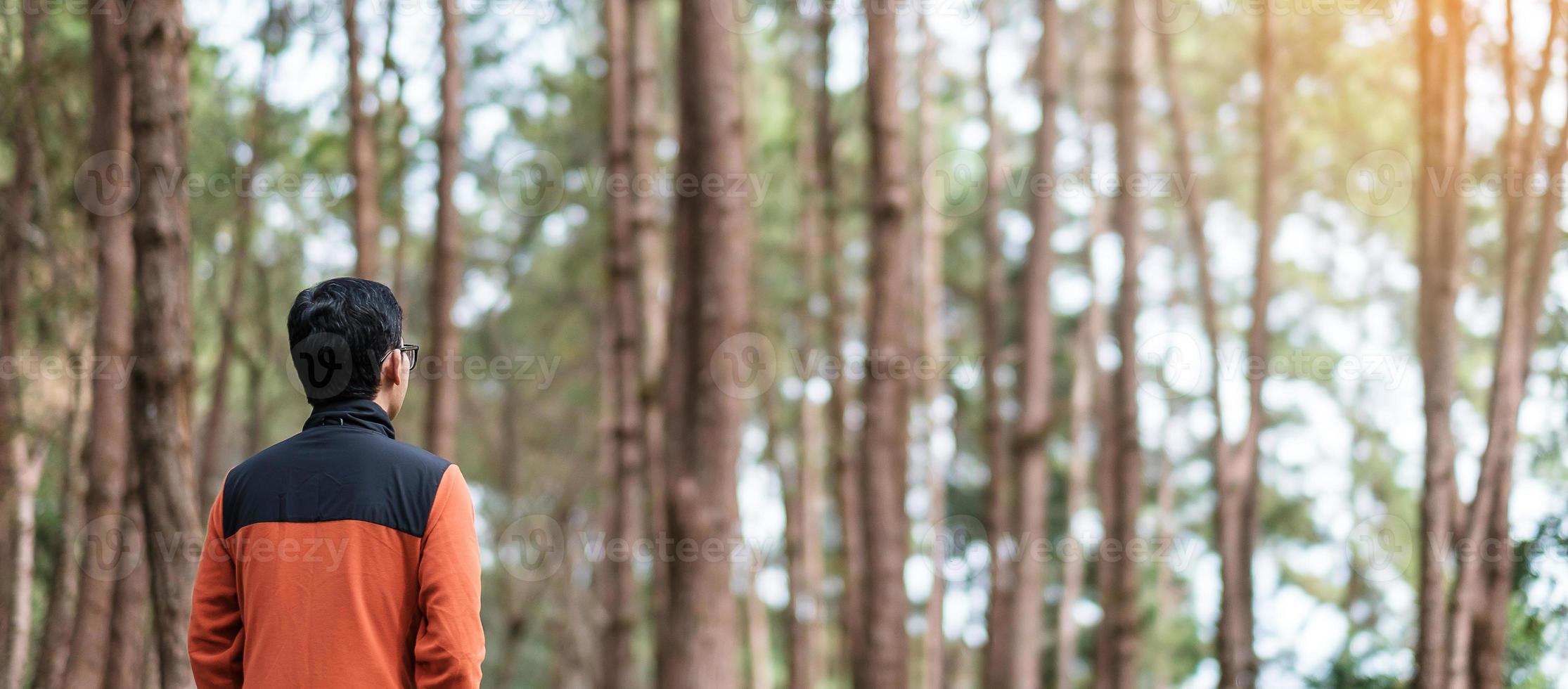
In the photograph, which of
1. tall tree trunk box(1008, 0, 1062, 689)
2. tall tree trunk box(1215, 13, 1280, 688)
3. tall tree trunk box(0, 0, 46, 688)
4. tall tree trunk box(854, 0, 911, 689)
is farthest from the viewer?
tall tree trunk box(1215, 13, 1280, 688)

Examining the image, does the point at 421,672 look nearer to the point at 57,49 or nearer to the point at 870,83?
the point at 870,83

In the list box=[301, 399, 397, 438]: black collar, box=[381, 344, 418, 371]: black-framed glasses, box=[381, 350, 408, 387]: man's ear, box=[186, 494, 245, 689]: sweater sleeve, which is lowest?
box=[186, 494, 245, 689]: sweater sleeve

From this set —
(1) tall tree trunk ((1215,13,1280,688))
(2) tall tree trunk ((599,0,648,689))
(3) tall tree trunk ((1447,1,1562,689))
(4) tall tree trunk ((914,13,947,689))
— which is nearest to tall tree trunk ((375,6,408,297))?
(2) tall tree trunk ((599,0,648,689))

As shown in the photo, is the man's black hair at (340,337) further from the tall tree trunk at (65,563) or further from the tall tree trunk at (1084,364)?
the tall tree trunk at (1084,364)

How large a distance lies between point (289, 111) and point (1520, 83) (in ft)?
34.1

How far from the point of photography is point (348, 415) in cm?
247

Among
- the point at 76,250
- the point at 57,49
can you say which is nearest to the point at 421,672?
→ the point at 57,49

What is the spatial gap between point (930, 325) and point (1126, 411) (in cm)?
371

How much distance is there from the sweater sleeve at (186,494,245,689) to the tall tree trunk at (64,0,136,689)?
4.65 metres

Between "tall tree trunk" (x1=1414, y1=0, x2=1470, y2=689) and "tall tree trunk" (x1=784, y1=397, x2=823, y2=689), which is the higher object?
"tall tree trunk" (x1=1414, y1=0, x2=1470, y2=689)

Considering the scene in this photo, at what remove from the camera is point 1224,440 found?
34.3 ft

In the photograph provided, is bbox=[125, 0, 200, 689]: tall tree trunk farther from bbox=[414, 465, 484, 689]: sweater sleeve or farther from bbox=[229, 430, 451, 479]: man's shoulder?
bbox=[414, 465, 484, 689]: sweater sleeve

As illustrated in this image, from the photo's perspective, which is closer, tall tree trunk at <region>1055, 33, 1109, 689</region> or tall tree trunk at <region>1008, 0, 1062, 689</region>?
tall tree trunk at <region>1008, 0, 1062, 689</region>

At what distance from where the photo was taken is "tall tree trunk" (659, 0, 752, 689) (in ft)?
21.7
